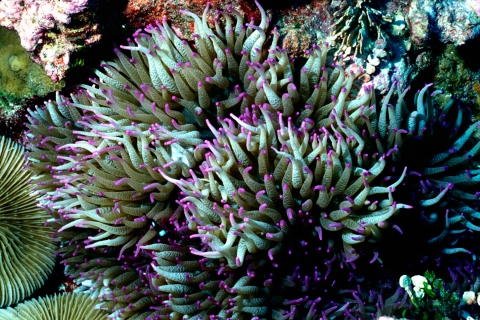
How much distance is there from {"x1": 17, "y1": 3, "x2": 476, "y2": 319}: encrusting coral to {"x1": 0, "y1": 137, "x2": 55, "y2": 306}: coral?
698mm

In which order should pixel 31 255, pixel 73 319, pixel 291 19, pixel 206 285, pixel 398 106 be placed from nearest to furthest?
1. pixel 206 285
2. pixel 398 106
3. pixel 291 19
4. pixel 73 319
5. pixel 31 255

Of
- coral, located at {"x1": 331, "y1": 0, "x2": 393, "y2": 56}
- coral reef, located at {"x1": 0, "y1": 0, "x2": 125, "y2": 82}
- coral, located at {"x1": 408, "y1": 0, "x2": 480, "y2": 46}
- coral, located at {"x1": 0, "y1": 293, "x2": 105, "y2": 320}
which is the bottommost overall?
coral, located at {"x1": 0, "y1": 293, "x2": 105, "y2": 320}

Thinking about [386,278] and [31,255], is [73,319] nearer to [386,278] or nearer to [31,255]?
[31,255]

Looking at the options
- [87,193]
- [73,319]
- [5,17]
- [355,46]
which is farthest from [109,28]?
[73,319]

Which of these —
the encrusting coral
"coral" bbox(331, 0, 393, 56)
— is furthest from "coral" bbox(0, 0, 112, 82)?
"coral" bbox(331, 0, 393, 56)

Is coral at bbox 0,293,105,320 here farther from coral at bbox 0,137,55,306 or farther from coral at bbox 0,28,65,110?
coral at bbox 0,28,65,110

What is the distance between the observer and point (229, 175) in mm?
2920

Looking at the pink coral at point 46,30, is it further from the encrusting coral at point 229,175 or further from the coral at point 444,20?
the coral at point 444,20

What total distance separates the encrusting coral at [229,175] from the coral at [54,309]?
395 millimetres

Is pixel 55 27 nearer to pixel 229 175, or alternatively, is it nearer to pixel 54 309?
pixel 229 175

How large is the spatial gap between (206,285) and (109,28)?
218 centimetres

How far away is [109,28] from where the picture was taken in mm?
3531

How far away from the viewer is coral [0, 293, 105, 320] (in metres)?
3.86

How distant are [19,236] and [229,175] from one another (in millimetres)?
2446
